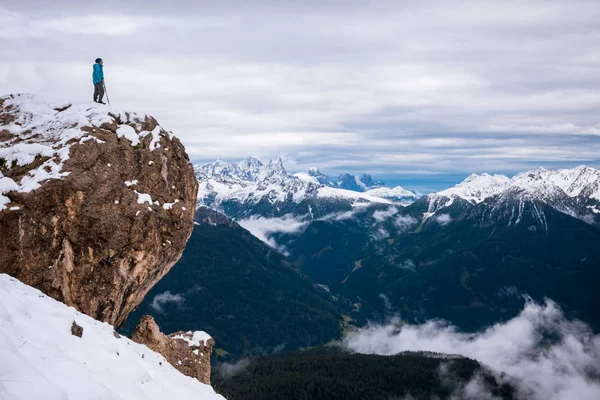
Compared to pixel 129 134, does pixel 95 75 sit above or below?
above

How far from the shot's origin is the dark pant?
38031 millimetres

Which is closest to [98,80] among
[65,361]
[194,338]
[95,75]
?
[95,75]

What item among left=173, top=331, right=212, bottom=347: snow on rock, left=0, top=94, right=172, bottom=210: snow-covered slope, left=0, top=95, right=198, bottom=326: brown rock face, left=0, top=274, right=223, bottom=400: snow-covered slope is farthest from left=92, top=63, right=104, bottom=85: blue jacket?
left=173, top=331, right=212, bottom=347: snow on rock

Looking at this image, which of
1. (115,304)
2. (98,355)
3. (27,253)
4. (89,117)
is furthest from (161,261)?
(98,355)

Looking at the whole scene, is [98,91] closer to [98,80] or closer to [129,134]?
[98,80]

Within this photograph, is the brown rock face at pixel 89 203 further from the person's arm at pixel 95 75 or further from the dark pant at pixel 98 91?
the person's arm at pixel 95 75

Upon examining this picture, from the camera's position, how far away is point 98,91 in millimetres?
38219

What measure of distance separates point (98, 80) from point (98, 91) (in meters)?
0.98

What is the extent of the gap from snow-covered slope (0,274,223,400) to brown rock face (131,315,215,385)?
591 centimetres

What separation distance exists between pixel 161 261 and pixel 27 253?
939 cm

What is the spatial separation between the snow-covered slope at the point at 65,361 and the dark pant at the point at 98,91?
20143 millimetres

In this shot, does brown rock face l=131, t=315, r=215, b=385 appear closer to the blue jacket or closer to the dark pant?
the dark pant

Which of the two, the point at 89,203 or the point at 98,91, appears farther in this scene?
the point at 98,91

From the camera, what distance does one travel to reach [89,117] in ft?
110
